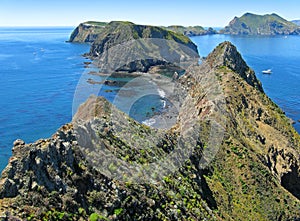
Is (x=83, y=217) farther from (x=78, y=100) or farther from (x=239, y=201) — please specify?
(x=78, y=100)

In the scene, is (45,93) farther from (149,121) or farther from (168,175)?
Result: (168,175)

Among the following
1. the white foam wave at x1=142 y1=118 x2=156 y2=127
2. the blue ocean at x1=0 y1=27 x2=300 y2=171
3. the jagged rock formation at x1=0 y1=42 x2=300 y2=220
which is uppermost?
the jagged rock formation at x1=0 y1=42 x2=300 y2=220

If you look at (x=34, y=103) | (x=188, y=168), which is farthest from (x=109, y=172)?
(x=34, y=103)

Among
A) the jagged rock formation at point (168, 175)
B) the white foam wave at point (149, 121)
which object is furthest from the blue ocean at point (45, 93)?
the jagged rock formation at point (168, 175)

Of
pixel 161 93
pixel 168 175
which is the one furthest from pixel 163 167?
pixel 161 93

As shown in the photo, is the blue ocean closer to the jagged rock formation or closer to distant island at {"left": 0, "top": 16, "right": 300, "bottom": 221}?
distant island at {"left": 0, "top": 16, "right": 300, "bottom": 221}

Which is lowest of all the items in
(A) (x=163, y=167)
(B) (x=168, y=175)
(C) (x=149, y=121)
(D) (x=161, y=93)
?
(C) (x=149, y=121)

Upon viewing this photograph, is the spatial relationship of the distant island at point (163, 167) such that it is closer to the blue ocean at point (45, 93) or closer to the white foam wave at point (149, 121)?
the white foam wave at point (149, 121)

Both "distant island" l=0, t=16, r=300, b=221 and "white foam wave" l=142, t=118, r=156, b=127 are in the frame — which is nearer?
"distant island" l=0, t=16, r=300, b=221

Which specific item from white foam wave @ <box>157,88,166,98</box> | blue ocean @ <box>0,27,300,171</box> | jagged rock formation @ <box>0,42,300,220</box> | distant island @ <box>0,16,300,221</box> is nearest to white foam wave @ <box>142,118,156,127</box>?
blue ocean @ <box>0,27,300,171</box>
